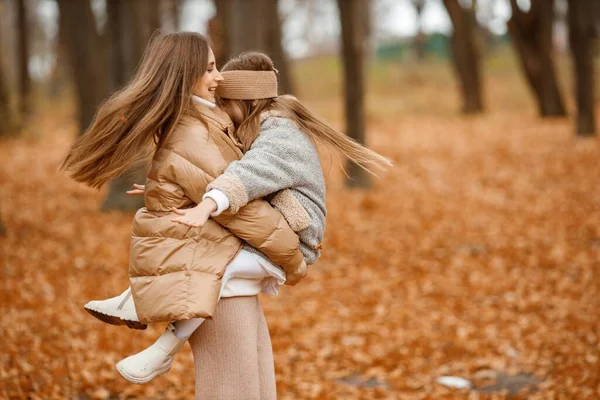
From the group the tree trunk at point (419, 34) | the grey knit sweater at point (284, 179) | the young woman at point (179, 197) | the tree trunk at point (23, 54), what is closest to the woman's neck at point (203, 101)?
the young woman at point (179, 197)

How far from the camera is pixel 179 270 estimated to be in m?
2.87

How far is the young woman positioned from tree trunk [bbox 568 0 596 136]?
14.0 m

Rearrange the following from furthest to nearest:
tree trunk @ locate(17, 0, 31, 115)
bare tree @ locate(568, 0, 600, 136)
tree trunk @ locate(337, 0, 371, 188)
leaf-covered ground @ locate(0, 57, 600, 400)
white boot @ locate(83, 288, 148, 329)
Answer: tree trunk @ locate(17, 0, 31, 115) < bare tree @ locate(568, 0, 600, 136) < tree trunk @ locate(337, 0, 371, 188) < leaf-covered ground @ locate(0, 57, 600, 400) < white boot @ locate(83, 288, 148, 329)

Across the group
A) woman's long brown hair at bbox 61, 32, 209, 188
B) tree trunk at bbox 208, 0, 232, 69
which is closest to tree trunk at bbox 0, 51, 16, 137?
tree trunk at bbox 208, 0, 232, 69

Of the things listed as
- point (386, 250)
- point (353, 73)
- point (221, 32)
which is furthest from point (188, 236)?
point (221, 32)

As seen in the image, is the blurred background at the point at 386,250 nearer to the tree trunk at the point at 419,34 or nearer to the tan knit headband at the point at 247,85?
the tan knit headband at the point at 247,85

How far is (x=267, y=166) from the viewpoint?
2.92 meters

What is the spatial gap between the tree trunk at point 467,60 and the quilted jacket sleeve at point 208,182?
70.8ft

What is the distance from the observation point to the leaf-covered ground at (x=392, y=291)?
574cm

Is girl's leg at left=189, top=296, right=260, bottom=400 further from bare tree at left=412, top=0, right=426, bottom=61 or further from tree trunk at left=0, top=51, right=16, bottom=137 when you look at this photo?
bare tree at left=412, top=0, right=426, bottom=61

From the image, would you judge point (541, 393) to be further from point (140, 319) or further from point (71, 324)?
point (71, 324)

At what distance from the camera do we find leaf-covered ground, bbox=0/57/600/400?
5742 millimetres

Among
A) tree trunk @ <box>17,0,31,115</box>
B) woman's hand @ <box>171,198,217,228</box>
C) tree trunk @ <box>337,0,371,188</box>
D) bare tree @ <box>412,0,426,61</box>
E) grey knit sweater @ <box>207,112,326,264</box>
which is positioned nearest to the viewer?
woman's hand @ <box>171,198,217,228</box>

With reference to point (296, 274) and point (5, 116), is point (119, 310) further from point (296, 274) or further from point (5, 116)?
point (5, 116)
